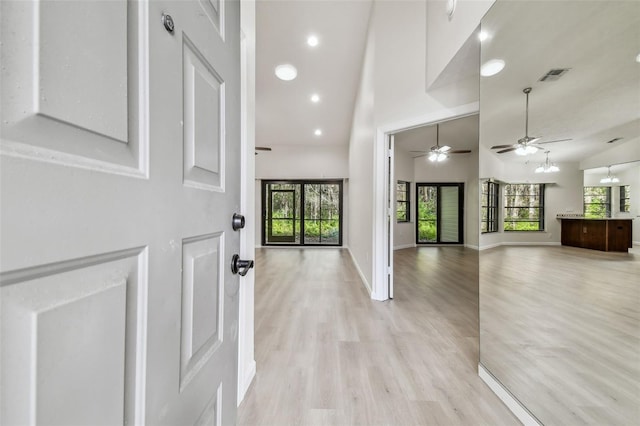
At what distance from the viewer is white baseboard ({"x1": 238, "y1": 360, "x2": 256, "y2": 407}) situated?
1.47m

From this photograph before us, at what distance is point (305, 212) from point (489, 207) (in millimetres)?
5941

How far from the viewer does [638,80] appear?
3.40 feet

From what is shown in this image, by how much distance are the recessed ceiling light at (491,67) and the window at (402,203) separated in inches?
244

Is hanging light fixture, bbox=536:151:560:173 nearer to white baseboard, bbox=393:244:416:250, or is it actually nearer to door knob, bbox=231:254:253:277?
door knob, bbox=231:254:253:277

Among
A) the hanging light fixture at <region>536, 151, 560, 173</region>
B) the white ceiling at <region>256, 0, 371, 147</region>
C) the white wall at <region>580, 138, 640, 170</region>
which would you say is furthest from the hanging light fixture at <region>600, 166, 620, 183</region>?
the white ceiling at <region>256, 0, 371, 147</region>

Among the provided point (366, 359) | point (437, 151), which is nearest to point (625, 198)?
point (366, 359)

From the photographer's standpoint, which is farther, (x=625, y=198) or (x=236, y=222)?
(x=625, y=198)

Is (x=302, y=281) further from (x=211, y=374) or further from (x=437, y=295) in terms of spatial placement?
(x=211, y=374)

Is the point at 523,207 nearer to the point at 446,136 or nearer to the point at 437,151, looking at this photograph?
the point at 437,151

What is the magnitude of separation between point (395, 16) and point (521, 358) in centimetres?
361

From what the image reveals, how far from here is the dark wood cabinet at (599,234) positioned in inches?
50.4

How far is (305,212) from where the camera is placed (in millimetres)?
7797

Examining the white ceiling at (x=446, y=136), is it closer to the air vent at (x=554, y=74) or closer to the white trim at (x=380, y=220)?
the white trim at (x=380, y=220)

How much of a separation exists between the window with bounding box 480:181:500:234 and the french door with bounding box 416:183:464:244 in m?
6.14
